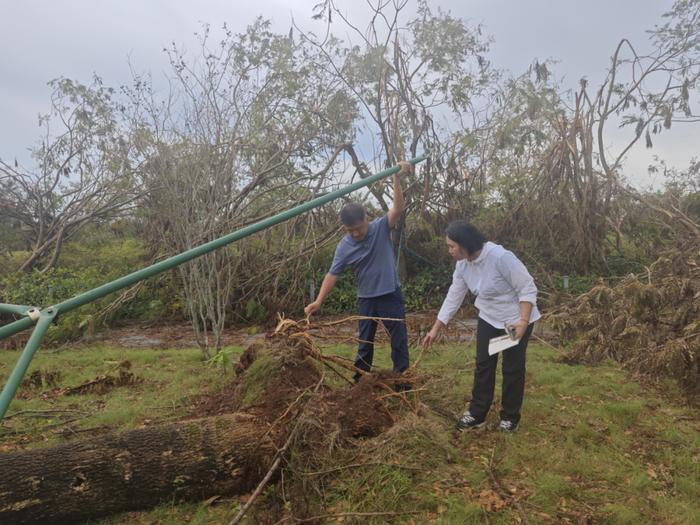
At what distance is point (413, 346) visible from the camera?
586 cm

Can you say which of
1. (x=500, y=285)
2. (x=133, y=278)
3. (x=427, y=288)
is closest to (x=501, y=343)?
(x=500, y=285)

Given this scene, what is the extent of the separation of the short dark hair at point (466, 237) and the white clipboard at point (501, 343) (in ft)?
1.95

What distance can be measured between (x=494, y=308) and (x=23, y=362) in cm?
262

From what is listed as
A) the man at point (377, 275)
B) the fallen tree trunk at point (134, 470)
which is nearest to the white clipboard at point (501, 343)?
the man at point (377, 275)

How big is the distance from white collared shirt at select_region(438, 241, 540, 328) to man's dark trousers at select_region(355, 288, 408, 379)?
0.66 meters

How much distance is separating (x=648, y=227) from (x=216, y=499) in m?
9.74

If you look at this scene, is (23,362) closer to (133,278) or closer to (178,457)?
(133,278)

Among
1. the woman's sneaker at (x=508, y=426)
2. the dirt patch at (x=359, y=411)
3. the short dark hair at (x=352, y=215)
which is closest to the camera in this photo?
the dirt patch at (x=359, y=411)

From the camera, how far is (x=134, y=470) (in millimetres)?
2520

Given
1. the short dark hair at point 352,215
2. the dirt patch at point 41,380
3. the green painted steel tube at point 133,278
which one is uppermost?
the short dark hair at point 352,215

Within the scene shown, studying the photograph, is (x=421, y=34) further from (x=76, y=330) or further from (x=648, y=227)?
(x=76, y=330)

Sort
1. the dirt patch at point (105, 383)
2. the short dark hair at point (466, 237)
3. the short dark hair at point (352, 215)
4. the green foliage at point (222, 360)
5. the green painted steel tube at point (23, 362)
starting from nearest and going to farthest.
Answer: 1. the green painted steel tube at point (23, 362)
2. the short dark hair at point (466, 237)
3. the short dark hair at point (352, 215)
4. the dirt patch at point (105, 383)
5. the green foliage at point (222, 360)

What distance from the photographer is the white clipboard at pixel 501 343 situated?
3.13m

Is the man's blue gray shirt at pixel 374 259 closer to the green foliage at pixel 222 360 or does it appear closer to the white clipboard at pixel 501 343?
the white clipboard at pixel 501 343
